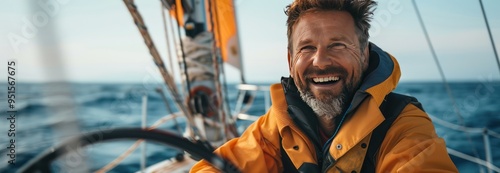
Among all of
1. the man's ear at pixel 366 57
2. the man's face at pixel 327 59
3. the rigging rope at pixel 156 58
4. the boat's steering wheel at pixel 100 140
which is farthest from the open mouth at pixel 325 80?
the rigging rope at pixel 156 58

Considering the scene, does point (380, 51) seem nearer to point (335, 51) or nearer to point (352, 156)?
point (335, 51)

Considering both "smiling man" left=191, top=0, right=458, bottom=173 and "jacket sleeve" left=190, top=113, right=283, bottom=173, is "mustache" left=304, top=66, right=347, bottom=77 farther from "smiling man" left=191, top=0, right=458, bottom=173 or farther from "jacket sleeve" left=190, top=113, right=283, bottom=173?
"jacket sleeve" left=190, top=113, right=283, bottom=173

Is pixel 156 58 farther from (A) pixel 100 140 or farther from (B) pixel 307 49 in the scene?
(A) pixel 100 140

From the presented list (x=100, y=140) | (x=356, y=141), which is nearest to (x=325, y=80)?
(x=356, y=141)

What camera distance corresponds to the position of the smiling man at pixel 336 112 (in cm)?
116

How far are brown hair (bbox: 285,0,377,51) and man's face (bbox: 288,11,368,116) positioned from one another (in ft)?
0.06

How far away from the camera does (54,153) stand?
550 millimetres

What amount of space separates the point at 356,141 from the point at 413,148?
6.1 inches

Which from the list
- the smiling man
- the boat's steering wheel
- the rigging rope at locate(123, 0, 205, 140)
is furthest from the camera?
the rigging rope at locate(123, 0, 205, 140)

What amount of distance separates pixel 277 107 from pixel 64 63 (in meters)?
0.90

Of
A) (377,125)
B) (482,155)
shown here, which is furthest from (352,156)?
(482,155)

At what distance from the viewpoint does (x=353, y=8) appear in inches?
51.9

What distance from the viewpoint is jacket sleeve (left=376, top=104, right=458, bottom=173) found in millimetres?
1033

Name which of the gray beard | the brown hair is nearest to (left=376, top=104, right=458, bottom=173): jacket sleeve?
the gray beard
